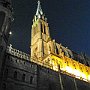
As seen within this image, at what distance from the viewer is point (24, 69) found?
37531mm

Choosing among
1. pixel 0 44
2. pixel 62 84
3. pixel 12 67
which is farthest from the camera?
pixel 62 84

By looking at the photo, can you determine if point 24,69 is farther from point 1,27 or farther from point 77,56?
point 77,56

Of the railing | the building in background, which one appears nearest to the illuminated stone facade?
the building in background

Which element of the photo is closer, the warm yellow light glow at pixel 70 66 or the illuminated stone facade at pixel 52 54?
the warm yellow light glow at pixel 70 66

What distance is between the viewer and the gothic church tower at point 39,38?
60.6 metres

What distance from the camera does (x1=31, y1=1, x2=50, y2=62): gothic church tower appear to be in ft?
199

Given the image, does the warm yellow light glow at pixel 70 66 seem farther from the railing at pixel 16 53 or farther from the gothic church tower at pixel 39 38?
the railing at pixel 16 53

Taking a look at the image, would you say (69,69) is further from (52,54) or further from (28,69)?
(28,69)

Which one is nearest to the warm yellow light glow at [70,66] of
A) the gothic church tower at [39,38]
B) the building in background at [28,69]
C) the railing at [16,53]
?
the building in background at [28,69]

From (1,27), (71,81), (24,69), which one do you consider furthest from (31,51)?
(1,27)

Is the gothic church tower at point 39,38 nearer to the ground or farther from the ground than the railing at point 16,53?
farther from the ground

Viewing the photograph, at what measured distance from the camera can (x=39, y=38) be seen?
211 feet

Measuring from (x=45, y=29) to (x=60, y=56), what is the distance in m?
18.8

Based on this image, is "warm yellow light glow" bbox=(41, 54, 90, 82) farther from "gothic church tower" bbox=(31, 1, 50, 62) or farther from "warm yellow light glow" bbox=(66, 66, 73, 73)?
"gothic church tower" bbox=(31, 1, 50, 62)
